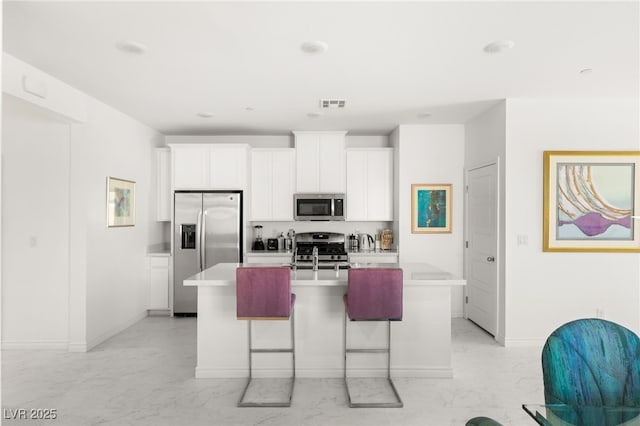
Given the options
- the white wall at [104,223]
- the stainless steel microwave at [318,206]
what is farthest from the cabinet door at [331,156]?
the white wall at [104,223]

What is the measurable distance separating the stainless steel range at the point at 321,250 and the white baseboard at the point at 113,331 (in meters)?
2.19

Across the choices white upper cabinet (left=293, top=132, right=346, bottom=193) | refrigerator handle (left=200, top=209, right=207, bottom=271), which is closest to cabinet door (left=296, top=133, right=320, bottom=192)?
white upper cabinet (left=293, top=132, right=346, bottom=193)

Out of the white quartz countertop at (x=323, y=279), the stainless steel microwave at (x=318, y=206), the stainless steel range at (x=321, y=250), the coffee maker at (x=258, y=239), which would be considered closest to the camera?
the white quartz countertop at (x=323, y=279)

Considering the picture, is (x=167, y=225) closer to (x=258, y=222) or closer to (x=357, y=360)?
(x=258, y=222)

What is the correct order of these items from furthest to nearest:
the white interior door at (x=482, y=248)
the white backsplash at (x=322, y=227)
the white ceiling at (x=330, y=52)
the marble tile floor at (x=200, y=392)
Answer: the white backsplash at (x=322, y=227), the white interior door at (x=482, y=248), the marble tile floor at (x=200, y=392), the white ceiling at (x=330, y=52)

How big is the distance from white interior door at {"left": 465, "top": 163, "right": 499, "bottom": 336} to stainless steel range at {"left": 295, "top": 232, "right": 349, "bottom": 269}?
164cm

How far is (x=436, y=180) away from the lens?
17.9 feet

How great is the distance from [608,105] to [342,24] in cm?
330

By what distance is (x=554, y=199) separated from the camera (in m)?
4.20

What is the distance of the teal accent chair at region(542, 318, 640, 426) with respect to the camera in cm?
172

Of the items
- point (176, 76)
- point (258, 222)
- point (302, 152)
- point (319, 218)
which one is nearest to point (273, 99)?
point (176, 76)

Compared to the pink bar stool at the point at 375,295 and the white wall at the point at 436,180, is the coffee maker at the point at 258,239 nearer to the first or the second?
the white wall at the point at 436,180

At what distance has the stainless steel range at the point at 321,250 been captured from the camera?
549 centimetres

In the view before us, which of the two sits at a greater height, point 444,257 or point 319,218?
point 319,218
